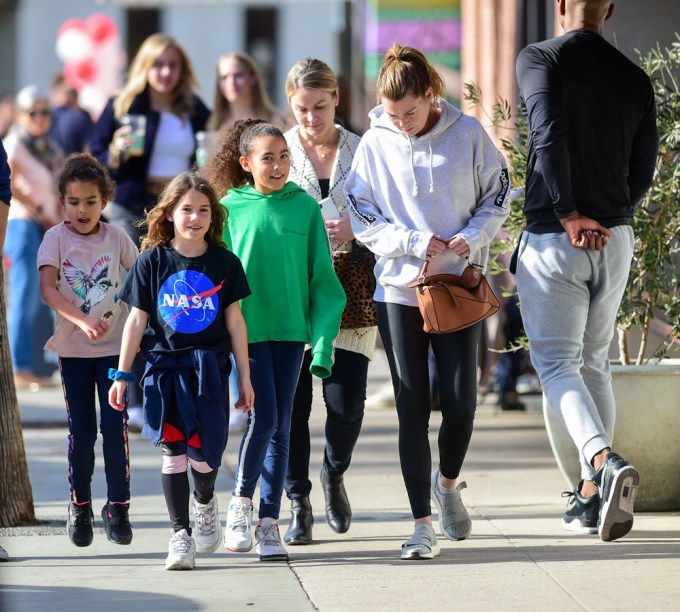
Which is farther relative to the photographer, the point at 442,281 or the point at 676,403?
the point at 676,403

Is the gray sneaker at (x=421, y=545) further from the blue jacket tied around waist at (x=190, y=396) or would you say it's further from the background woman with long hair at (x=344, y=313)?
the blue jacket tied around waist at (x=190, y=396)

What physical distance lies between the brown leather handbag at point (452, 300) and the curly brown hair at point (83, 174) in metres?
1.36

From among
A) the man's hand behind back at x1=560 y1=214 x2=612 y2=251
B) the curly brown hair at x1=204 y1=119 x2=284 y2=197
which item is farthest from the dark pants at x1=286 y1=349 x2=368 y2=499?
the man's hand behind back at x1=560 y1=214 x2=612 y2=251

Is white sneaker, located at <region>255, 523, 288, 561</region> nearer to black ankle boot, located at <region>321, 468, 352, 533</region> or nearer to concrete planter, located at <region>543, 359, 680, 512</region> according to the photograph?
black ankle boot, located at <region>321, 468, 352, 533</region>

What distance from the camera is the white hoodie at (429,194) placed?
5.56 m

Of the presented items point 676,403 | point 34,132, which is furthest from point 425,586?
point 34,132

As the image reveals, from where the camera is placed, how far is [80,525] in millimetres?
5738

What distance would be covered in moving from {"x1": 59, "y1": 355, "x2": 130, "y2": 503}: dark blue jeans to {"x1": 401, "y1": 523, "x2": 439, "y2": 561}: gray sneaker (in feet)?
3.68

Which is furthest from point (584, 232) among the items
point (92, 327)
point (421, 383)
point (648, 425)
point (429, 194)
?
point (92, 327)

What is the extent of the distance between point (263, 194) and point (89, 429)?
44.6 inches

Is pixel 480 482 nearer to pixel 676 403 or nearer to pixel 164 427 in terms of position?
pixel 676 403

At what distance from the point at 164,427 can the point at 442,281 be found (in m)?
1.12

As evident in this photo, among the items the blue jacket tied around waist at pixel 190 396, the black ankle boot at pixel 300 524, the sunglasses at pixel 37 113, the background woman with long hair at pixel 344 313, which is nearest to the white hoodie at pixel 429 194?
the background woman with long hair at pixel 344 313

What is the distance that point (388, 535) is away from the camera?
19.8 feet
